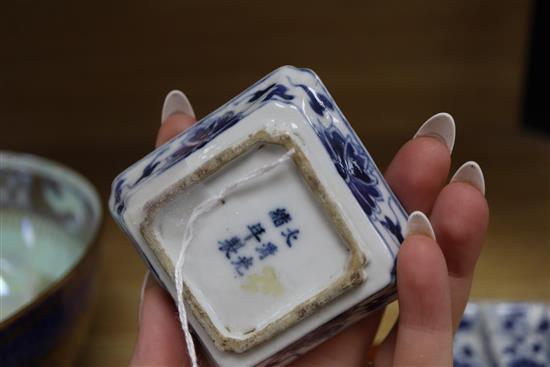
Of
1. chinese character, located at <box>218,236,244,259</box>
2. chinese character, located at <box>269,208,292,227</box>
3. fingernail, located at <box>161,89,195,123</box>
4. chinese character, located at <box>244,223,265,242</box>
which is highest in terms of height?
fingernail, located at <box>161,89,195,123</box>

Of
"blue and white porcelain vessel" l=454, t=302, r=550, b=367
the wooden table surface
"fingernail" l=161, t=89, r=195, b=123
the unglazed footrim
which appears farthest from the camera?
the wooden table surface

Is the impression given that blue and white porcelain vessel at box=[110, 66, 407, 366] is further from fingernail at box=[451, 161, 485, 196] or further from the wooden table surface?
the wooden table surface

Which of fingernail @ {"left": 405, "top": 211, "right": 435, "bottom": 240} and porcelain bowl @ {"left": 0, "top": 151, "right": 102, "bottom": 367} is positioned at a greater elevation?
fingernail @ {"left": 405, "top": 211, "right": 435, "bottom": 240}

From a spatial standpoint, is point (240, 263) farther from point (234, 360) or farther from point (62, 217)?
point (62, 217)

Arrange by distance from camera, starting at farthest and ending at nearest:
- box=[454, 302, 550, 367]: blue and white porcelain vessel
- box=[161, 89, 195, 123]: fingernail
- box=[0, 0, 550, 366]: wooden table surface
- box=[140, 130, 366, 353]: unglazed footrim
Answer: box=[0, 0, 550, 366]: wooden table surface → box=[454, 302, 550, 367]: blue and white porcelain vessel → box=[161, 89, 195, 123]: fingernail → box=[140, 130, 366, 353]: unglazed footrim

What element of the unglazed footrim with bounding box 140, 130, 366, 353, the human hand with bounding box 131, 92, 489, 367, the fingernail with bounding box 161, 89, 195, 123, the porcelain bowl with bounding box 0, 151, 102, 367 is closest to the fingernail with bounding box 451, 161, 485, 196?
the human hand with bounding box 131, 92, 489, 367

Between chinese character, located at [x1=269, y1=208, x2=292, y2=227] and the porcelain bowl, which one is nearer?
chinese character, located at [x1=269, y1=208, x2=292, y2=227]

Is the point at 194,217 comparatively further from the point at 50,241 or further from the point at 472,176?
the point at 50,241

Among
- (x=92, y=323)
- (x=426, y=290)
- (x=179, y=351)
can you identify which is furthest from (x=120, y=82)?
(x=426, y=290)
